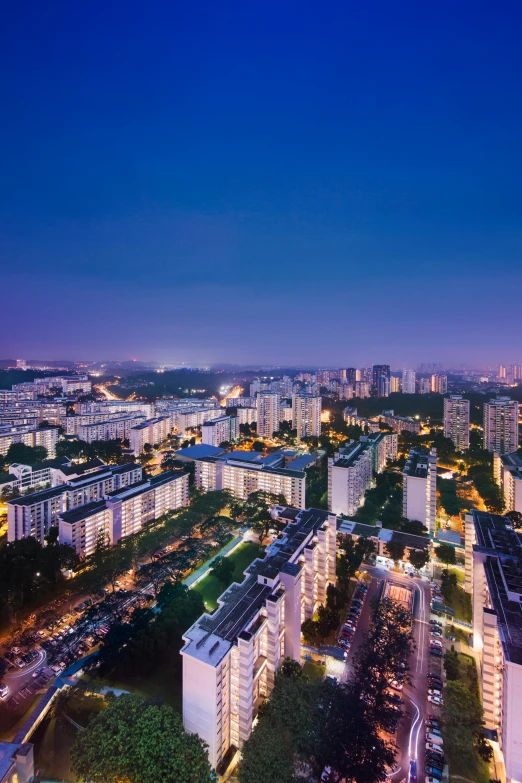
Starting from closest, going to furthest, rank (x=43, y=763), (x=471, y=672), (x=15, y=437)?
(x=43, y=763) < (x=471, y=672) < (x=15, y=437)

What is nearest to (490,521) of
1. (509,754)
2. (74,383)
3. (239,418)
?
(509,754)

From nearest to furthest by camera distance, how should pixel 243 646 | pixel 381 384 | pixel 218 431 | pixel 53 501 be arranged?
pixel 243 646 < pixel 53 501 < pixel 218 431 < pixel 381 384

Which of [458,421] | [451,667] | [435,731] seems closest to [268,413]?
[458,421]

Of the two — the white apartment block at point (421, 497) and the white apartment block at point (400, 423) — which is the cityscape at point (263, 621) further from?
the white apartment block at point (400, 423)

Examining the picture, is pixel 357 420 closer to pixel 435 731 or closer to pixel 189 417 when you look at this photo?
pixel 189 417

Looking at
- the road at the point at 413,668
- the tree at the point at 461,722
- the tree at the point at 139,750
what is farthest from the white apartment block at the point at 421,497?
the tree at the point at 139,750

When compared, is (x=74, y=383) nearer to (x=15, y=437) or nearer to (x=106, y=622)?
(x=15, y=437)
